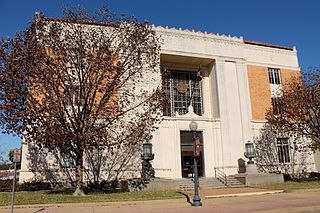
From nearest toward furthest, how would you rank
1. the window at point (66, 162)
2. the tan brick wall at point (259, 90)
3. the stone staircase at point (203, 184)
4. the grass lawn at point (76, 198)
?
1. the grass lawn at point (76, 198)
2. the stone staircase at point (203, 184)
3. the window at point (66, 162)
4. the tan brick wall at point (259, 90)

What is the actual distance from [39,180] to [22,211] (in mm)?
9407

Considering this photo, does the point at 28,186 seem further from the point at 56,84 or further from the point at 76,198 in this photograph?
the point at 56,84

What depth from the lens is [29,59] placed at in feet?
46.3

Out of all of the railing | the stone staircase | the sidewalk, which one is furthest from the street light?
the sidewalk

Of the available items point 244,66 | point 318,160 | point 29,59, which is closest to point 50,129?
point 29,59

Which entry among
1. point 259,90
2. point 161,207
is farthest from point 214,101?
point 161,207

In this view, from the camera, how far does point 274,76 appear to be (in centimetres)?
2903

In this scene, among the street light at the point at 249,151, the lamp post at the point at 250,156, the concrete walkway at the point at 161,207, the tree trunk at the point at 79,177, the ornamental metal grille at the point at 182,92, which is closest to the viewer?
the concrete walkway at the point at 161,207

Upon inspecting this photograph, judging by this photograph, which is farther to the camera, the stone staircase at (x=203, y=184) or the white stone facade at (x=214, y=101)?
the white stone facade at (x=214, y=101)

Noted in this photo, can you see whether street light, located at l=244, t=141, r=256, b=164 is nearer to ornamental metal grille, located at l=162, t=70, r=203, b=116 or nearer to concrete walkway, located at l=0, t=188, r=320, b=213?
ornamental metal grille, located at l=162, t=70, r=203, b=116

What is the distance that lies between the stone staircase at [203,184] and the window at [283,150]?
8.67 m

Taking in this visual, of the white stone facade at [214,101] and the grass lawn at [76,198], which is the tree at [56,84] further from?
the white stone facade at [214,101]

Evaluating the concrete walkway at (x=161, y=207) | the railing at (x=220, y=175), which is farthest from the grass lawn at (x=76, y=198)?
the railing at (x=220, y=175)

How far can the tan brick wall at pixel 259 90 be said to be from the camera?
27.0 m
